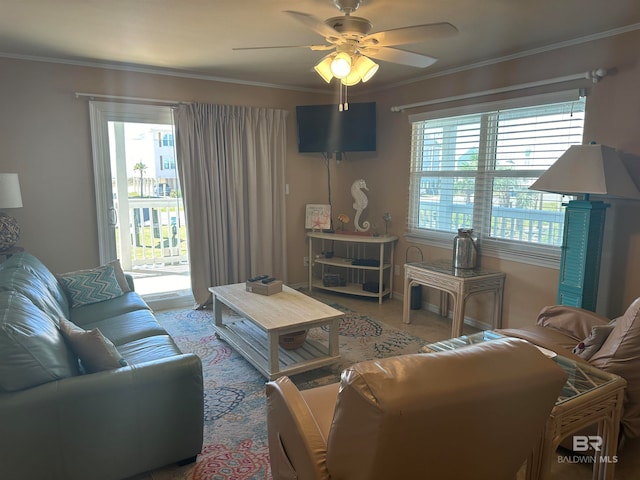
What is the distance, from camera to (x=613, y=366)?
77.3 inches

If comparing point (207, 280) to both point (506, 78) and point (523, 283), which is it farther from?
point (506, 78)

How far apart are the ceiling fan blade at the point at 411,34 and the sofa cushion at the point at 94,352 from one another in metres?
2.03

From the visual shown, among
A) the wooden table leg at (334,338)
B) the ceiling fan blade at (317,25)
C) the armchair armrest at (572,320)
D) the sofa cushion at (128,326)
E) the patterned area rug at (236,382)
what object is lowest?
the patterned area rug at (236,382)

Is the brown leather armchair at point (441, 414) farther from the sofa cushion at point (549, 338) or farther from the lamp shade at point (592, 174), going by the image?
the lamp shade at point (592, 174)

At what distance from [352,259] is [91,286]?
277cm

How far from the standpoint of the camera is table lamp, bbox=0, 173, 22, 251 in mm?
3287

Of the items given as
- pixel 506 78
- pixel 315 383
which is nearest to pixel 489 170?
pixel 506 78

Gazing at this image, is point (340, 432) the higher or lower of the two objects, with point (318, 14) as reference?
lower

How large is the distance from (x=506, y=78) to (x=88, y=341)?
3583mm

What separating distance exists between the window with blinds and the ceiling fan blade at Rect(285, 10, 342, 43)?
1951mm

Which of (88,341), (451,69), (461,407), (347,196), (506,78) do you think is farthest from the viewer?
(347,196)

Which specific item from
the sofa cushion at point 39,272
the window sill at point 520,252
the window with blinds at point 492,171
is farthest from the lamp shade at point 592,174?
the sofa cushion at point 39,272

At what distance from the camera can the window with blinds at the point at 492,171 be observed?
336 centimetres

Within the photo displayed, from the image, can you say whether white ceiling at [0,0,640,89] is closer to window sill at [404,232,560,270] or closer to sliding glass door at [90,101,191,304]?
sliding glass door at [90,101,191,304]
